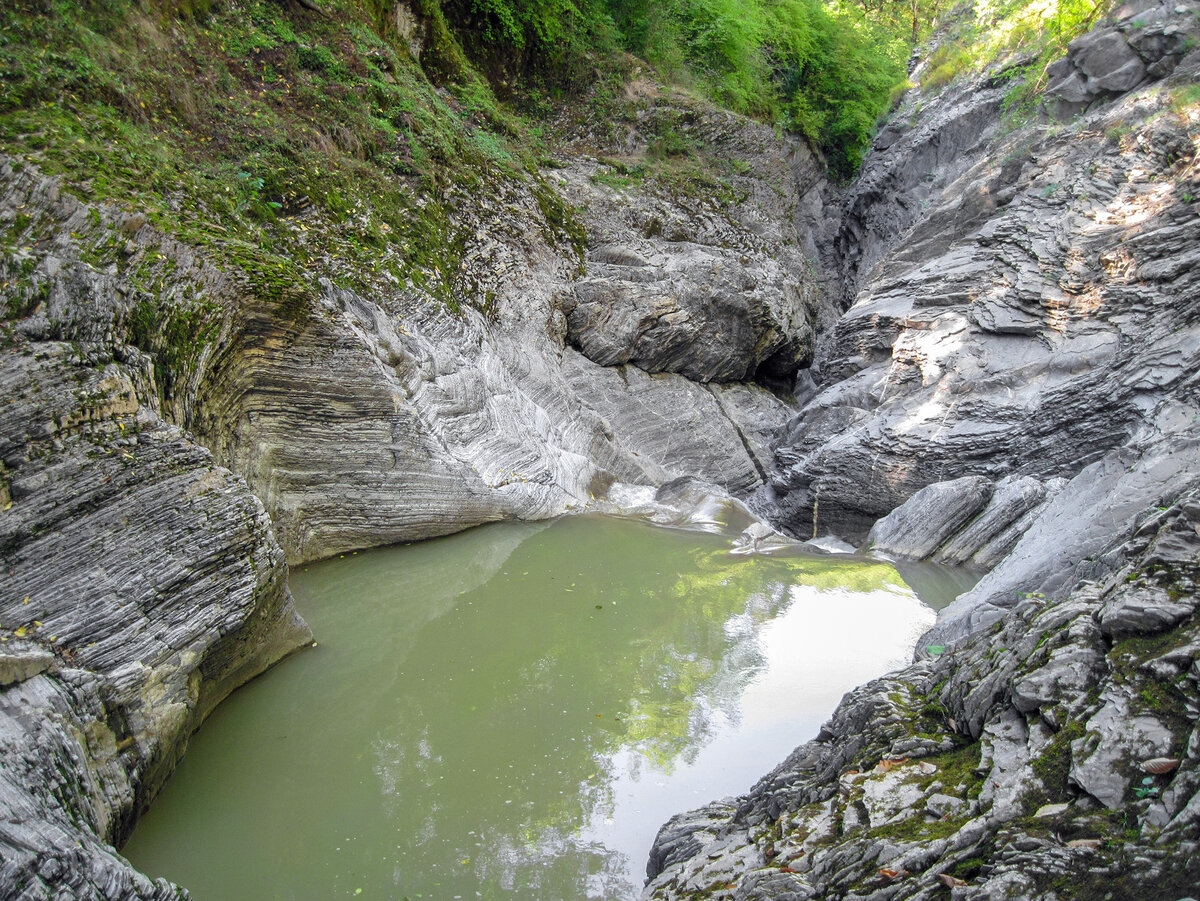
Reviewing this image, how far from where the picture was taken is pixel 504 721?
5.12 metres

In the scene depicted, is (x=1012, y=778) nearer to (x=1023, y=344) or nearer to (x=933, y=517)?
(x=933, y=517)

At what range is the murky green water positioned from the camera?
4.01 m

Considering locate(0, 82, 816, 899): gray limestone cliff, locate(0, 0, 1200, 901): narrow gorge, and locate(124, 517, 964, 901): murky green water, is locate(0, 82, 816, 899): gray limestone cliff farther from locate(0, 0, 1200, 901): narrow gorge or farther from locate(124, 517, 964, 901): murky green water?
locate(124, 517, 964, 901): murky green water

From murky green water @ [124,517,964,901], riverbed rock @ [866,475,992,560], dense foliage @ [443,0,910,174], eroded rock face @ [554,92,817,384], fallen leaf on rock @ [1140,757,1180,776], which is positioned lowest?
murky green water @ [124,517,964,901]

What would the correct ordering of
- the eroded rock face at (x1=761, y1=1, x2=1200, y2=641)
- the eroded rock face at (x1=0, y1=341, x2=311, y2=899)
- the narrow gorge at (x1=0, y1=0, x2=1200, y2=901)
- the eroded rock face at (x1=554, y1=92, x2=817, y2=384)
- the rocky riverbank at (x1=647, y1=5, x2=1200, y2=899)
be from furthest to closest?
the eroded rock face at (x1=554, y1=92, x2=817, y2=384)
the eroded rock face at (x1=761, y1=1, x2=1200, y2=641)
the eroded rock face at (x1=0, y1=341, x2=311, y2=899)
the narrow gorge at (x1=0, y1=0, x2=1200, y2=901)
the rocky riverbank at (x1=647, y1=5, x2=1200, y2=899)

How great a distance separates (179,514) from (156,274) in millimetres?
2199

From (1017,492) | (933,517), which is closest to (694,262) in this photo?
(933,517)

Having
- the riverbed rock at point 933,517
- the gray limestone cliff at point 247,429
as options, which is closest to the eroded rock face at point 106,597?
the gray limestone cliff at point 247,429

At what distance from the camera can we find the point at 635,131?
16406mm

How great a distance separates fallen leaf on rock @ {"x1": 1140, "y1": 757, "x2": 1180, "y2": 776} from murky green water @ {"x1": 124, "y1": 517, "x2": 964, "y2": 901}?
252cm

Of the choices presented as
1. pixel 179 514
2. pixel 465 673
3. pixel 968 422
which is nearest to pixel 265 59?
pixel 179 514

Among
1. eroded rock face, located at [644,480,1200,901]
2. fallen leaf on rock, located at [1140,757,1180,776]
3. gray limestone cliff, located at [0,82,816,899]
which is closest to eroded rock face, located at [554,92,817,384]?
gray limestone cliff, located at [0,82,816,899]

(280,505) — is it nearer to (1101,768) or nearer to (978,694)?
(978,694)

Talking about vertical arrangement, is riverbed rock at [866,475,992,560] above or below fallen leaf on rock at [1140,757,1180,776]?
below
